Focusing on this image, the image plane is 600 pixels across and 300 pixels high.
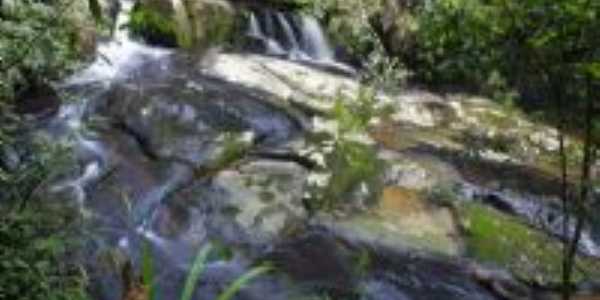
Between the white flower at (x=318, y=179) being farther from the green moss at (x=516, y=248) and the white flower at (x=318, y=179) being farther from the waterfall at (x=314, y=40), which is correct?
the waterfall at (x=314, y=40)

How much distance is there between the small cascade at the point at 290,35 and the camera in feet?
54.5

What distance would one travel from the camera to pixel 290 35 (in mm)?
16969

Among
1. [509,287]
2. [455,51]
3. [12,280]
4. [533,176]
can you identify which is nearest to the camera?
[12,280]

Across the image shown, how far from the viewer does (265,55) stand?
15.7m

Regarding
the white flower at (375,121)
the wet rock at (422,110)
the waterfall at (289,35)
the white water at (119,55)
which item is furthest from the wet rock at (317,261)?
the waterfall at (289,35)

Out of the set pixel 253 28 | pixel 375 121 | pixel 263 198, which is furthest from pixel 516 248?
pixel 253 28

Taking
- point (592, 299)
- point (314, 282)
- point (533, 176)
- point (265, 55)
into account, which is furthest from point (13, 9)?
point (265, 55)

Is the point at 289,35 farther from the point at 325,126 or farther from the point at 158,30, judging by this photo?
the point at 325,126

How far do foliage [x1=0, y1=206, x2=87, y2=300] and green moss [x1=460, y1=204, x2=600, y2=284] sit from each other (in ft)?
15.9

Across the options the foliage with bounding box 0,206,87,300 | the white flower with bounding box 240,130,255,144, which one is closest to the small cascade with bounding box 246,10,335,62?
the white flower with bounding box 240,130,255,144

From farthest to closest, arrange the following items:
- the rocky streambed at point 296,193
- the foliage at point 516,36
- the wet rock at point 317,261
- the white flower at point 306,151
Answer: the white flower at point 306,151
the rocky streambed at point 296,193
the wet rock at point 317,261
the foliage at point 516,36

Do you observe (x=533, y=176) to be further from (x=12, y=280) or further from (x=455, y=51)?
A: (x=12, y=280)

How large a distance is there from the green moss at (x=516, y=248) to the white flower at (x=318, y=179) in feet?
4.80

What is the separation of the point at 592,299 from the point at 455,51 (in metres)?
3.32
